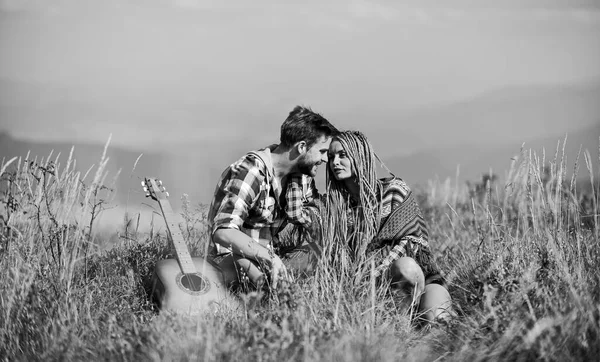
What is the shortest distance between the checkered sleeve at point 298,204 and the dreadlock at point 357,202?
22 cm

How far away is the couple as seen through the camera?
146 inches

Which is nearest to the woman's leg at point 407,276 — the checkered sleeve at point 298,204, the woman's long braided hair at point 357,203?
the woman's long braided hair at point 357,203

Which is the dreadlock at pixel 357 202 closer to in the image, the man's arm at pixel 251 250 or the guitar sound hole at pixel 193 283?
the man's arm at pixel 251 250

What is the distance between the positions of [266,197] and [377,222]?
777mm

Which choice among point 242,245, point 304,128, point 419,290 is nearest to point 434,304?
point 419,290

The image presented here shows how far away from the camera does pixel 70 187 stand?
3.96m

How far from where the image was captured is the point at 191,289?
3.68 meters

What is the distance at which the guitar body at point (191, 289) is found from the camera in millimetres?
3539

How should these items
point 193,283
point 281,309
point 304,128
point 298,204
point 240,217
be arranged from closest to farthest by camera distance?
1. point 281,309
2. point 193,283
3. point 240,217
4. point 304,128
5. point 298,204

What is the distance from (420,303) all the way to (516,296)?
0.64 meters

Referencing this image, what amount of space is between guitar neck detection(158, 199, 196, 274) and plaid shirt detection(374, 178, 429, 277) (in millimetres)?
1178

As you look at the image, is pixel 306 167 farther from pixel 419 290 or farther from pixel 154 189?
pixel 419 290

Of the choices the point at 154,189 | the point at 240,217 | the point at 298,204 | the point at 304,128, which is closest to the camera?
the point at 240,217

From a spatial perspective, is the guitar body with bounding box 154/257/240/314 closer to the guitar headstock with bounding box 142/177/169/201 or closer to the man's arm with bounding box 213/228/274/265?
the man's arm with bounding box 213/228/274/265
